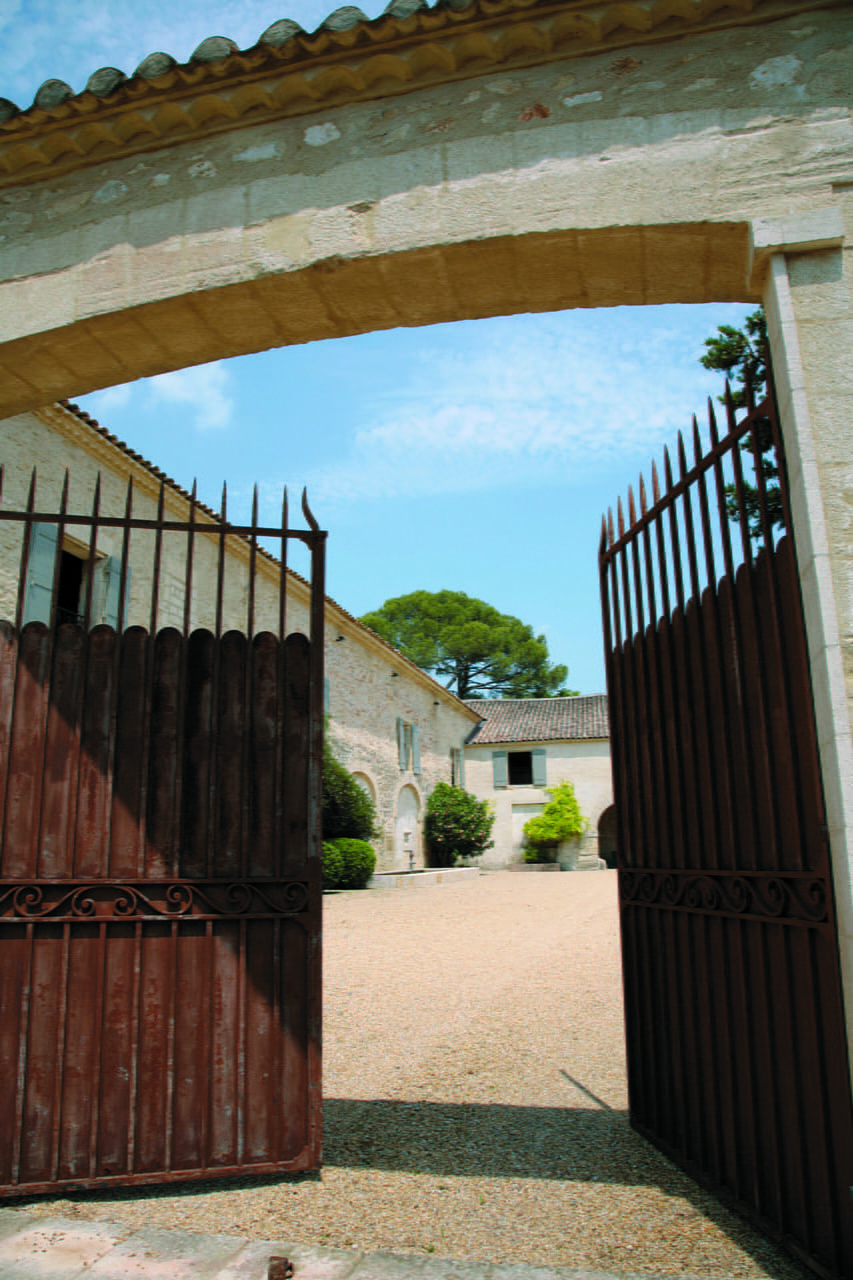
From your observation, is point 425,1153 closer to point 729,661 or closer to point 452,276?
point 729,661

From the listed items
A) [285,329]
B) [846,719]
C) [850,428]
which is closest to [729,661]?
[846,719]

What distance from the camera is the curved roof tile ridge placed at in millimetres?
3014

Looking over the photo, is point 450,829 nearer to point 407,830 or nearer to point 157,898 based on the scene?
point 407,830

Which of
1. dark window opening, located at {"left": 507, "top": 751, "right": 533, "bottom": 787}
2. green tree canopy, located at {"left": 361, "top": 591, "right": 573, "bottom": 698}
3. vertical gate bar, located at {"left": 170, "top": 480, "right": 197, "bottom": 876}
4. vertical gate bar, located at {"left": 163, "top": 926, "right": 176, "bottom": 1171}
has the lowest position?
vertical gate bar, located at {"left": 163, "top": 926, "right": 176, "bottom": 1171}

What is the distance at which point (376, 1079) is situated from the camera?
433 cm

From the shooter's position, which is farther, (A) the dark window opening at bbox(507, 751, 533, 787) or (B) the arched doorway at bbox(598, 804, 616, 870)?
(B) the arched doorway at bbox(598, 804, 616, 870)

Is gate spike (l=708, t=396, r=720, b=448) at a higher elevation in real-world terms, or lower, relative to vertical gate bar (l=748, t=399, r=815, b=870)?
higher

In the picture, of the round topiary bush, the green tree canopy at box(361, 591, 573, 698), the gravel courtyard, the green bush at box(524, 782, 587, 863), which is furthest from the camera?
the green tree canopy at box(361, 591, 573, 698)

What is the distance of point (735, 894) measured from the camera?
278cm

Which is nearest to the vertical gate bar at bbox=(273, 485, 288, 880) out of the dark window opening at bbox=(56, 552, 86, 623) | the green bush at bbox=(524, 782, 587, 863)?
the dark window opening at bbox=(56, 552, 86, 623)

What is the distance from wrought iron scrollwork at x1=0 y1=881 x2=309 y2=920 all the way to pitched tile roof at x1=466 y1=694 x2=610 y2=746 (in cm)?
2497

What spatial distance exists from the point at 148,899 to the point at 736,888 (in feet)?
6.84

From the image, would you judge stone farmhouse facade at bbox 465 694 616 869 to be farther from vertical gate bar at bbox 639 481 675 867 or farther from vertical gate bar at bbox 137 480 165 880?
vertical gate bar at bbox 137 480 165 880

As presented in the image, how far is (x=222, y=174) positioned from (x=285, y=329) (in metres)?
0.62
